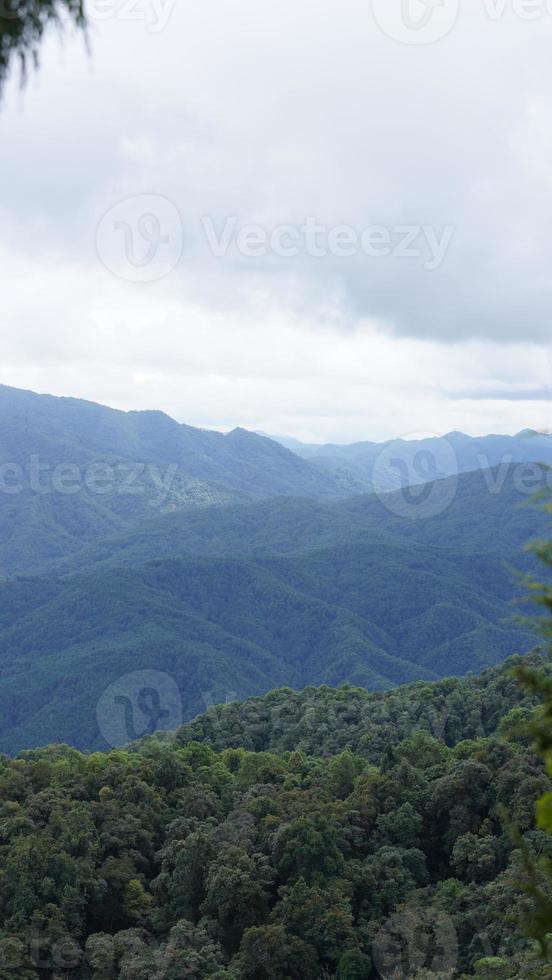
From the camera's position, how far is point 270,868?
26.2m

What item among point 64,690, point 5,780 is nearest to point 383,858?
point 5,780

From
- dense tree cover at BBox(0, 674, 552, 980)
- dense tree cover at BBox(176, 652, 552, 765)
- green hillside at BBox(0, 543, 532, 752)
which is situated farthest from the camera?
green hillside at BBox(0, 543, 532, 752)

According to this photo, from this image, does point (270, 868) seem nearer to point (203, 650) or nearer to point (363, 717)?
point (363, 717)

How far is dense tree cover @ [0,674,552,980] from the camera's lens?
22.6 metres

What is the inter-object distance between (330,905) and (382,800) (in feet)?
23.2

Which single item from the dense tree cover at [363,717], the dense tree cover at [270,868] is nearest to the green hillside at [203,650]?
the dense tree cover at [363,717]

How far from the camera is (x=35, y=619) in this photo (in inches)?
7717

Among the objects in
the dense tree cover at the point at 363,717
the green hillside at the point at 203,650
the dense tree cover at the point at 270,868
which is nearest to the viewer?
the dense tree cover at the point at 270,868

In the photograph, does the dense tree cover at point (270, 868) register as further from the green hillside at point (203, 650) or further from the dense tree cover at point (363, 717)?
the green hillside at point (203, 650)

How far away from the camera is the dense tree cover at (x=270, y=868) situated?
2259 centimetres

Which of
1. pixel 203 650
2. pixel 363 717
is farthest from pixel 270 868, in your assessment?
pixel 203 650

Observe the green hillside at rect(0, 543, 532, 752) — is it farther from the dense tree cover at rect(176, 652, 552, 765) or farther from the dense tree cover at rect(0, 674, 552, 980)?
the dense tree cover at rect(0, 674, 552, 980)

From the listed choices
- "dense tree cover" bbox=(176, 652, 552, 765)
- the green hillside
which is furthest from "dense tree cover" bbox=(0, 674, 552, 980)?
the green hillside

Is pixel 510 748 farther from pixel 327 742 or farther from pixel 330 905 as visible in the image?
pixel 327 742
